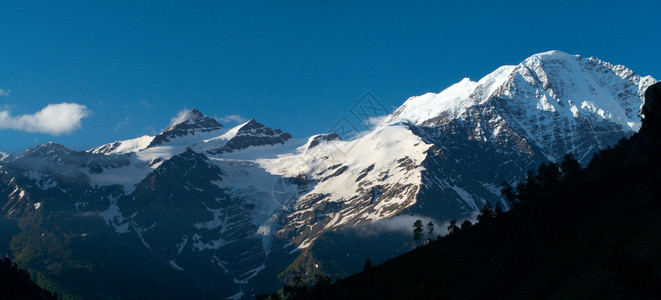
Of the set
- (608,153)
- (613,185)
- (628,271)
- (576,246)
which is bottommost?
(628,271)

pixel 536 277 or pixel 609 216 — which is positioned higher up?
pixel 609 216

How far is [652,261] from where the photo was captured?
54688 mm

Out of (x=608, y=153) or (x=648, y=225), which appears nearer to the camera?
(x=648, y=225)

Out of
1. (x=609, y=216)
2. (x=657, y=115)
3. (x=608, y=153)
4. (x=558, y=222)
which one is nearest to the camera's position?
(x=657, y=115)

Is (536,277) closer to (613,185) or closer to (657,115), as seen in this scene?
(657,115)

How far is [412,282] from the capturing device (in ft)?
336

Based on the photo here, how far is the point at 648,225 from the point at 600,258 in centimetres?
833

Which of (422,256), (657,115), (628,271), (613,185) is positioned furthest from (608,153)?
(628,271)

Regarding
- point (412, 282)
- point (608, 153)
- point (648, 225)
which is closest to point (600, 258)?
point (648, 225)

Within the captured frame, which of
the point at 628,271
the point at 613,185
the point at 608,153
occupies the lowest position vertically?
the point at 628,271

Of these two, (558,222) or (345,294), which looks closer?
(558,222)

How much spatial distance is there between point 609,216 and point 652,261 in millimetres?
37582

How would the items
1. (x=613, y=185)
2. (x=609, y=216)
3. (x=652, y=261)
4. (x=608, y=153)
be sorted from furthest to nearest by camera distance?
(x=608, y=153) → (x=613, y=185) → (x=609, y=216) → (x=652, y=261)

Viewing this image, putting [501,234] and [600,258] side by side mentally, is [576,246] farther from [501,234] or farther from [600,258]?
[501,234]
